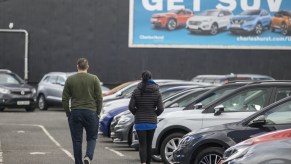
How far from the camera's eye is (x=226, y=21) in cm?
3919

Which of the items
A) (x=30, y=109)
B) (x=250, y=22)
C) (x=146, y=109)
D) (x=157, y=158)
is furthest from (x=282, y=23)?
(x=146, y=109)

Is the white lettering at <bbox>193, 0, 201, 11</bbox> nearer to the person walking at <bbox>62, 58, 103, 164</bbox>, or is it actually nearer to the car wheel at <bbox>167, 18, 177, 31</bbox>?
the car wheel at <bbox>167, 18, 177, 31</bbox>

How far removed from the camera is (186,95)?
54.0 feet

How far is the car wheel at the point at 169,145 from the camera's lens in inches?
562

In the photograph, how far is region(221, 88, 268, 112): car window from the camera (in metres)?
13.1

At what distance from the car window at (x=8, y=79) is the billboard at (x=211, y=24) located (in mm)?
8252

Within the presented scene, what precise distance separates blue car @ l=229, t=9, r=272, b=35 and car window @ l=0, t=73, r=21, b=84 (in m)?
11.6

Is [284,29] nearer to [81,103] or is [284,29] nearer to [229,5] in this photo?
[229,5]

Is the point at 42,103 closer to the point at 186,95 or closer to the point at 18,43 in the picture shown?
the point at 18,43

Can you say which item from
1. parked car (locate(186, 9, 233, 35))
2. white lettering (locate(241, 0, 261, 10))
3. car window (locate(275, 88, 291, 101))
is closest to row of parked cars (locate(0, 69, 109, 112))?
parked car (locate(186, 9, 233, 35))

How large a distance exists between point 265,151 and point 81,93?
4551 millimetres

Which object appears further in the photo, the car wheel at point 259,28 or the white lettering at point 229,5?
the car wheel at point 259,28

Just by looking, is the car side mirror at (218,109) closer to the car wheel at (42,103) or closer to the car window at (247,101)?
the car window at (247,101)

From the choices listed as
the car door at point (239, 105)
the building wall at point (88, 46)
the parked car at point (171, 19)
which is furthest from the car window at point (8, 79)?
the car door at point (239, 105)
